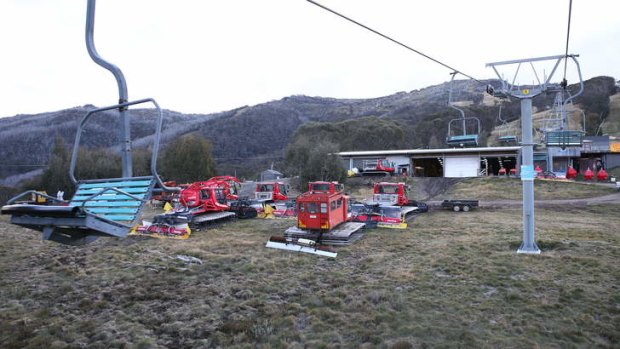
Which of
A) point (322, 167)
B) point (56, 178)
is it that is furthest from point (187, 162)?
point (322, 167)

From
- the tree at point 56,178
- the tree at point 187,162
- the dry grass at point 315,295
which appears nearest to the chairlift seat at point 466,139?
the dry grass at point 315,295

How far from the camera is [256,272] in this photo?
35.9 feet

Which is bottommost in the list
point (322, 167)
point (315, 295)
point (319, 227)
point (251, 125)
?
point (315, 295)

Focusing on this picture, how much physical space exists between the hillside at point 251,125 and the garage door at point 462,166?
17210mm

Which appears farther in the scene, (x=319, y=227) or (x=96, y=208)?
(x=319, y=227)

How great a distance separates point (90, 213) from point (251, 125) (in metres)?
115

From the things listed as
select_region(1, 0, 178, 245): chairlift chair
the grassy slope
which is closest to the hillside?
the grassy slope

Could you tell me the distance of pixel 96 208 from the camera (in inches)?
253

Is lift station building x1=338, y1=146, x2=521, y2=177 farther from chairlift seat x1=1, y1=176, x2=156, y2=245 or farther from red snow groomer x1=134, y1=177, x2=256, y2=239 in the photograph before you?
chairlift seat x1=1, y1=176, x2=156, y2=245

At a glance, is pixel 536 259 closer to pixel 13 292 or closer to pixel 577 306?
pixel 577 306

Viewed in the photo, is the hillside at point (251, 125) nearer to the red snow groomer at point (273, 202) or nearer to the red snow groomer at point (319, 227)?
the red snow groomer at point (273, 202)

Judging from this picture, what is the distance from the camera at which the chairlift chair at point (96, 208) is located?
17.7 feet

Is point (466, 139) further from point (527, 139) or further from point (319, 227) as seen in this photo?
point (319, 227)

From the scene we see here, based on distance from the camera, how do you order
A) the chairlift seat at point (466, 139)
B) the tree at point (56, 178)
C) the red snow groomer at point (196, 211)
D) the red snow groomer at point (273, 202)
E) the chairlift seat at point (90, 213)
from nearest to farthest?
1. the chairlift seat at point (90, 213)
2. the red snow groomer at point (196, 211)
3. the chairlift seat at point (466, 139)
4. the red snow groomer at point (273, 202)
5. the tree at point (56, 178)
